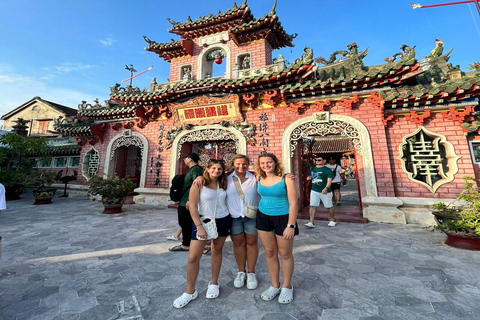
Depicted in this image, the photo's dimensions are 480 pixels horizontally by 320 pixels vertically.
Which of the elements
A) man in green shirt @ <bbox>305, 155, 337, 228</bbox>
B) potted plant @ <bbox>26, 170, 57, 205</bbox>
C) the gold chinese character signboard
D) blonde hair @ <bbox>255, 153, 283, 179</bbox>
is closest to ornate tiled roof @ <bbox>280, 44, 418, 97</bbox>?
the gold chinese character signboard

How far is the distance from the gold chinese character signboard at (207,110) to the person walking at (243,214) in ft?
16.9

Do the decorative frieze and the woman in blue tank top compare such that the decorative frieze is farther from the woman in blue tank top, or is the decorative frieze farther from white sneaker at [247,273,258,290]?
white sneaker at [247,273,258,290]

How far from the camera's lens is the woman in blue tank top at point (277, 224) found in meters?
2.03

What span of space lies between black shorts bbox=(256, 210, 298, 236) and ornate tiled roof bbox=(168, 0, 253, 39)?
9.01 metres

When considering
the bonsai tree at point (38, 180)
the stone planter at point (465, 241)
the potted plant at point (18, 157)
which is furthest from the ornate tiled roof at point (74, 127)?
the stone planter at point (465, 241)

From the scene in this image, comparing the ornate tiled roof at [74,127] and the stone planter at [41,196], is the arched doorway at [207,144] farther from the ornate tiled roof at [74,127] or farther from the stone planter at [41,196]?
the stone planter at [41,196]

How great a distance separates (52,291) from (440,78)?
10326 millimetres

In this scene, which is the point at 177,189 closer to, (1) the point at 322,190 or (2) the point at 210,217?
(2) the point at 210,217

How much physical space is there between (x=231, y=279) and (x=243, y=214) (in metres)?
1.00

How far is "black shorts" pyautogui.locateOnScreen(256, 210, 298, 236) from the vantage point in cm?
205

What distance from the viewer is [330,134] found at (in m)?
6.61

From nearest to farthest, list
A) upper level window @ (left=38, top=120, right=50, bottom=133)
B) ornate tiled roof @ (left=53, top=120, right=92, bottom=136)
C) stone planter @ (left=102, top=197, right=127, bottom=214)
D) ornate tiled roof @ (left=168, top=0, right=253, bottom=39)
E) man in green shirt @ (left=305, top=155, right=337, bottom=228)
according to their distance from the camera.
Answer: man in green shirt @ (left=305, top=155, right=337, bottom=228), stone planter @ (left=102, top=197, right=127, bottom=214), ornate tiled roof @ (left=168, top=0, right=253, bottom=39), ornate tiled roof @ (left=53, top=120, right=92, bottom=136), upper level window @ (left=38, top=120, right=50, bottom=133)

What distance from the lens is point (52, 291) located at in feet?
7.43

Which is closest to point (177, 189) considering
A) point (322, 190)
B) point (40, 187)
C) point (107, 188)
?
point (322, 190)
